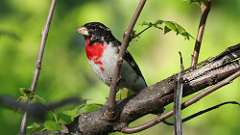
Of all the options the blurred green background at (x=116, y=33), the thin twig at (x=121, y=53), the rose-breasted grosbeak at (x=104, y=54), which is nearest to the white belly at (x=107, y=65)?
the rose-breasted grosbeak at (x=104, y=54)

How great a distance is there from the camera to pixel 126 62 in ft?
7.43

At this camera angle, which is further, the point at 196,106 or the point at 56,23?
the point at 56,23

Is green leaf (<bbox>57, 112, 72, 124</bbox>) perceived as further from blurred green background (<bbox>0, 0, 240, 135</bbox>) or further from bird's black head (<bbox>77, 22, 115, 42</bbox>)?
blurred green background (<bbox>0, 0, 240, 135</bbox>)

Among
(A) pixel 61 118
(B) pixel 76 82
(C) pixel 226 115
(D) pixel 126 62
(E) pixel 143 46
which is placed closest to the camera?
(A) pixel 61 118

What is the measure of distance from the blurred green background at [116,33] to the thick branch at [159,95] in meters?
1.46

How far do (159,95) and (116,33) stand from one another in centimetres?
236

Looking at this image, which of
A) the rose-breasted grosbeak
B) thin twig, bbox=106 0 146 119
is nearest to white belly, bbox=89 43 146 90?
the rose-breasted grosbeak

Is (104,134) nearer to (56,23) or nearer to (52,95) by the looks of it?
(52,95)

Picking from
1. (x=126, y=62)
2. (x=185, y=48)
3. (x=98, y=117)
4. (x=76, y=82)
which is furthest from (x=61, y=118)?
(x=185, y=48)

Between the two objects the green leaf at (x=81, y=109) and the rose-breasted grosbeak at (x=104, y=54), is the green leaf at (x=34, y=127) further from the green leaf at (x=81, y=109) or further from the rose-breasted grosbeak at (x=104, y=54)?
the rose-breasted grosbeak at (x=104, y=54)

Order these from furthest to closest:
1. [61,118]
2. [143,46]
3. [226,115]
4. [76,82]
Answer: [143,46] → [226,115] → [76,82] → [61,118]

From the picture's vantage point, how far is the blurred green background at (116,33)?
307 centimetres

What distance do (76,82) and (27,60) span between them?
0.37 m

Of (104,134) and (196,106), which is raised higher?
(196,106)
